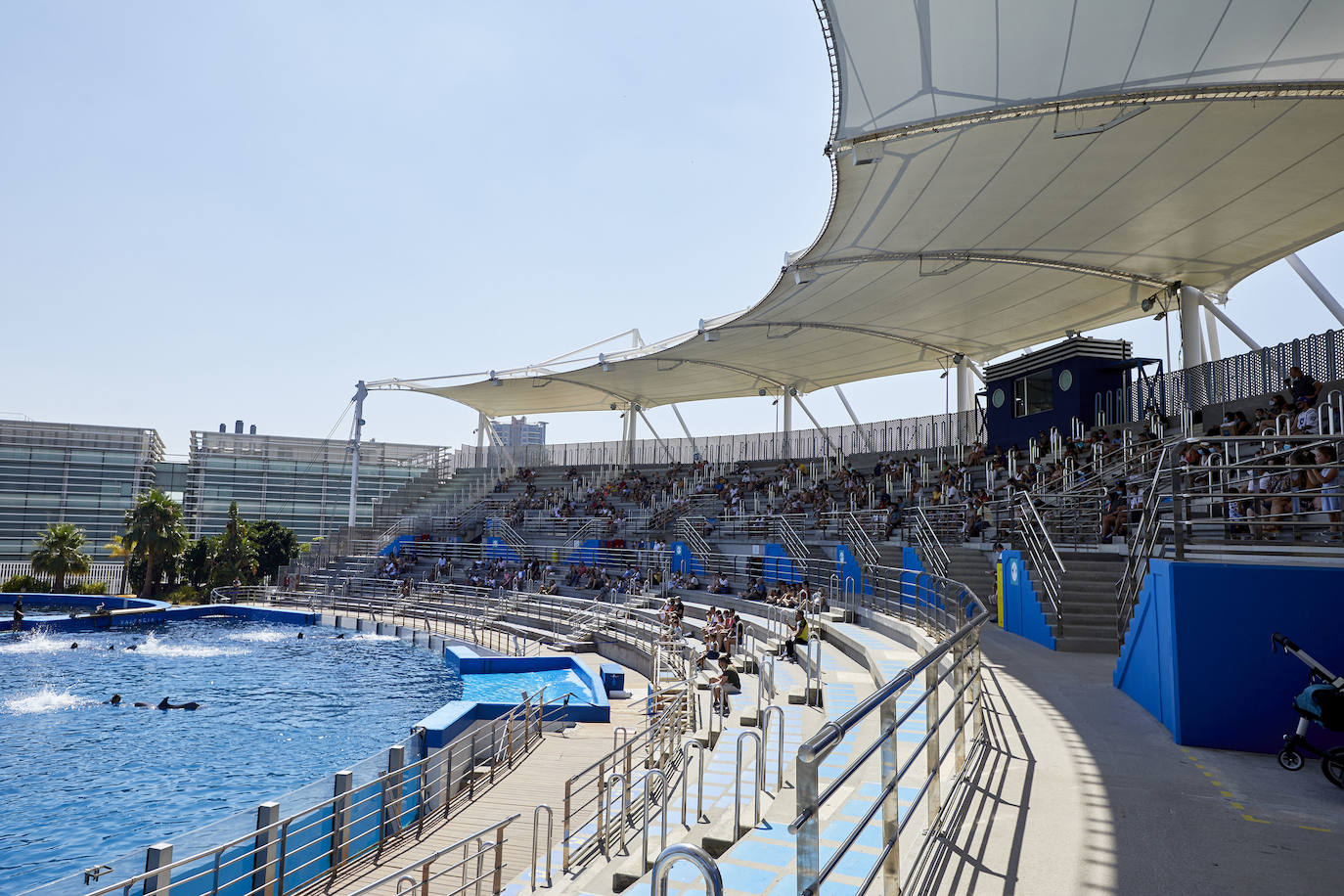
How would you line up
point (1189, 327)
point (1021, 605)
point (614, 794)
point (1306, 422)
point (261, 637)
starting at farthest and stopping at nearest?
point (261, 637)
point (1189, 327)
point (1021, 605)
point (1306, 422)
point (614, 794)

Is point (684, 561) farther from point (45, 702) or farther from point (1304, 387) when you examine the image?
point (1304, 387)

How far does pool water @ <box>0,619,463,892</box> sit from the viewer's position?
1184cm

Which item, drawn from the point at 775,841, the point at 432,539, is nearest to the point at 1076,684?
the point at 775,841

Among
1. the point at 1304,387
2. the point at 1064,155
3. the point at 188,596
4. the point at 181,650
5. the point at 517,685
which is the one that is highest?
the point at 1064,155

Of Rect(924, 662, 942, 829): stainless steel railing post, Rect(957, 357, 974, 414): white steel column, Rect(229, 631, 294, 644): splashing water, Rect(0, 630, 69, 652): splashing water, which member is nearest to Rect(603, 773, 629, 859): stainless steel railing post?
Rect(924, 662, 942, 829): stainless steel railing post

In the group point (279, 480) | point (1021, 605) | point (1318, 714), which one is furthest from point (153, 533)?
point (1318, 714)

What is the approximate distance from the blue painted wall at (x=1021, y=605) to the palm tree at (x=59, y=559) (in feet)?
138

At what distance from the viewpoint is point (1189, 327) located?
2223 centimetres

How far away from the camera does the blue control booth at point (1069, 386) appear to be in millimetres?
23109

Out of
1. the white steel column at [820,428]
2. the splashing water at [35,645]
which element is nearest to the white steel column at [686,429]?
the white steel column at [820,428]

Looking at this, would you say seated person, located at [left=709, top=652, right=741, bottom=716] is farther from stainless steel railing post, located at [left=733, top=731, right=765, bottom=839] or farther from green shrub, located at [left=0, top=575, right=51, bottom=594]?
green shrub, located at [left=0, top=575, right=51, bottom=594]

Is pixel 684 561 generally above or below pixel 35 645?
above

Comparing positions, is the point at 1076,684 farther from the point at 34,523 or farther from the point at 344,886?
the point at 34,523

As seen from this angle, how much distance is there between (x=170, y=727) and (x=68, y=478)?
48.4 metres
